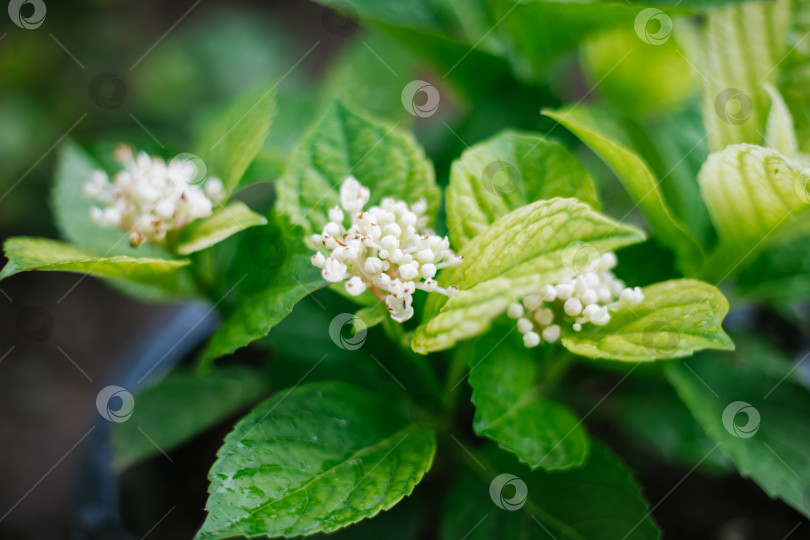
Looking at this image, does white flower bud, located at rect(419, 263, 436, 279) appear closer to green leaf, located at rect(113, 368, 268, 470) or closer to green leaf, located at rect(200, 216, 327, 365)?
green leaf, located at rect(200, 216, 327, 365)

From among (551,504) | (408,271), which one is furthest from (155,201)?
(551,504)

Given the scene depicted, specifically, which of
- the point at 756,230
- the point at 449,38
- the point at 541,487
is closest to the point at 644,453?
the point at 541,487

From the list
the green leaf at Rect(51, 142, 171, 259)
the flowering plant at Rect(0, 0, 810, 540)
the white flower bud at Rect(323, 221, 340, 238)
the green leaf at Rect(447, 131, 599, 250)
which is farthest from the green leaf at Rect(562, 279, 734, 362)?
the green leaf at Rect(51, 142, 171, 259)

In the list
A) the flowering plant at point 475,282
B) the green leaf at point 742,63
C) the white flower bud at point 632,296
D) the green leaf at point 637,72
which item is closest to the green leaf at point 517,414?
the flowering plant at point 475,282

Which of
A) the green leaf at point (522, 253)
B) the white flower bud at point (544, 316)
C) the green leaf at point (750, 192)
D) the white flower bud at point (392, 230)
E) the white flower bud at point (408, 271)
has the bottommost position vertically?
the green leaf at point (750, 192)

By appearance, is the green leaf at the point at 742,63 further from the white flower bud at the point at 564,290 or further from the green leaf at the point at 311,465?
the green leaf at the point at 311,465
